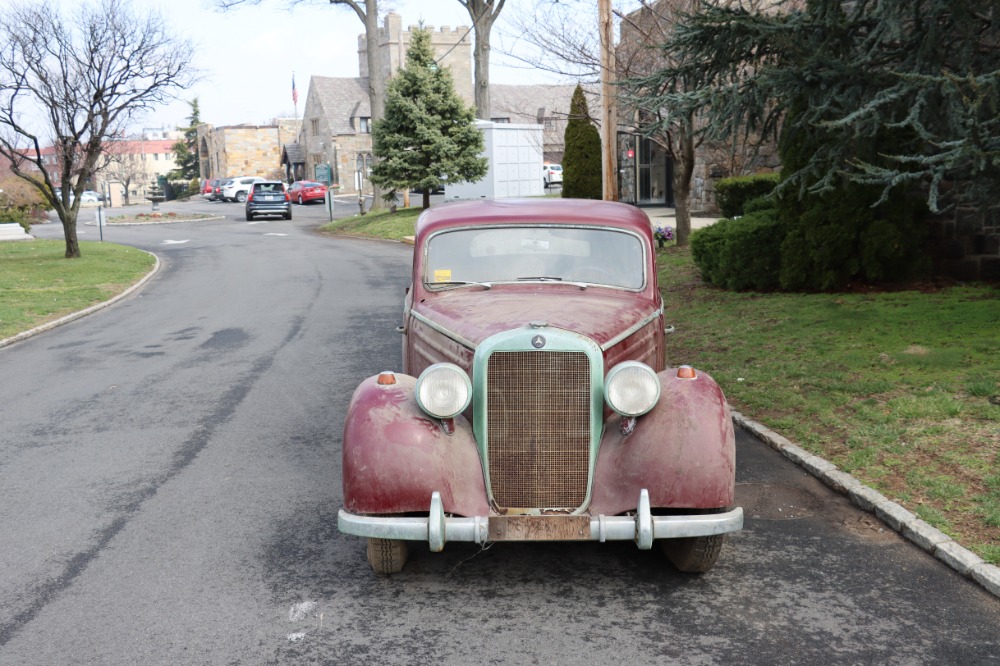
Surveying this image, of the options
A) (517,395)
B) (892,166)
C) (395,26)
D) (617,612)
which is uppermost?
(395,26)

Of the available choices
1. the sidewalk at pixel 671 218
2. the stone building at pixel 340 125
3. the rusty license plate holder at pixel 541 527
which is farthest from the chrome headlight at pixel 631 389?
the stone building at pixel 340 125

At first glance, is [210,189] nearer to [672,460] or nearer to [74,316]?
[74,316]

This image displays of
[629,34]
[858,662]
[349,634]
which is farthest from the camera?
[629,34]

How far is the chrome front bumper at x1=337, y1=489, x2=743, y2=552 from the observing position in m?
4.46

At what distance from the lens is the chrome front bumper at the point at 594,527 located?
14.6 feet

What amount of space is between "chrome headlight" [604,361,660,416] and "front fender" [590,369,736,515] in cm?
10

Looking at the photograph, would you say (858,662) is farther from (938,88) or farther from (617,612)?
(938,88)

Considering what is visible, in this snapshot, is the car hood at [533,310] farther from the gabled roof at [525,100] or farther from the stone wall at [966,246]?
the gabled roof at [525,100]

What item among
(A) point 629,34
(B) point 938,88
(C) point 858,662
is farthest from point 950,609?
(A) point 629,34

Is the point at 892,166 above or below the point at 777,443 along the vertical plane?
above

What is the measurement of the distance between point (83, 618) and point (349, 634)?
4.40 feet

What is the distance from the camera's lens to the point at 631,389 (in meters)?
4.75

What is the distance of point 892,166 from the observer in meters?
11.9

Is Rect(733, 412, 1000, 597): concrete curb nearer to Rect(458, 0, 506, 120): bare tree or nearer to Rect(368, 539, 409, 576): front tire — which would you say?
Rect(368, 539, 409, 576): front tire
